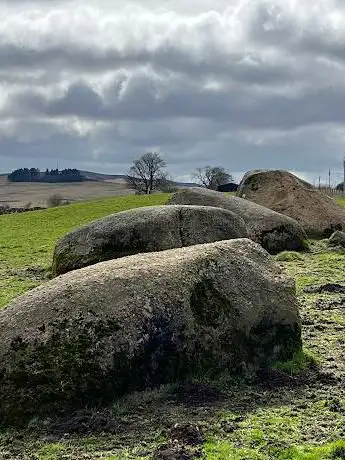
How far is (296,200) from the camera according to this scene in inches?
1256

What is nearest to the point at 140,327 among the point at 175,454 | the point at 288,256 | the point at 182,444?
the point at 182,444

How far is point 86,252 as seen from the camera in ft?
68.2

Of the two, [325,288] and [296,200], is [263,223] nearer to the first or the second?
[296,200]

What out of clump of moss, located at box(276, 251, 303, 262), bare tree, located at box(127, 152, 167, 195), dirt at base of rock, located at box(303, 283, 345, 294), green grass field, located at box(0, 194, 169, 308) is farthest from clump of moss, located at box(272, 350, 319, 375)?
bare tree, located at box(127, 152, 167, 195)

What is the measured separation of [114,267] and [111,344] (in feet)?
5.26

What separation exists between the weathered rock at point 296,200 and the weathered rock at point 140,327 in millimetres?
20097

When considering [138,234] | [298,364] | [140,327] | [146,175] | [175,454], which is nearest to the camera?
[175,454]

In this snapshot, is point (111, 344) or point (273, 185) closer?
point (111, 344)

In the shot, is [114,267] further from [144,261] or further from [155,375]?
[155,375]

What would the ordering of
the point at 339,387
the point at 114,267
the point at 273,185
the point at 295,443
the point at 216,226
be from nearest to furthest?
1. the point at 295,443
2. the point at 339,387
3. the point at 114,267
4. the point at 216,226
5. the point at 273,185

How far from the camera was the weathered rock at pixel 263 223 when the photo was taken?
26531 millimetres

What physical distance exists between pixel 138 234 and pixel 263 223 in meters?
7.37

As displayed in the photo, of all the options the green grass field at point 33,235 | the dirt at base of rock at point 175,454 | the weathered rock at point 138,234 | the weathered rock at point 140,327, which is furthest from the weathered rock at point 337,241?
the dirt at base of rock at point 175,454

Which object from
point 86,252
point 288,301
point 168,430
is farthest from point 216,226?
point 168,430
